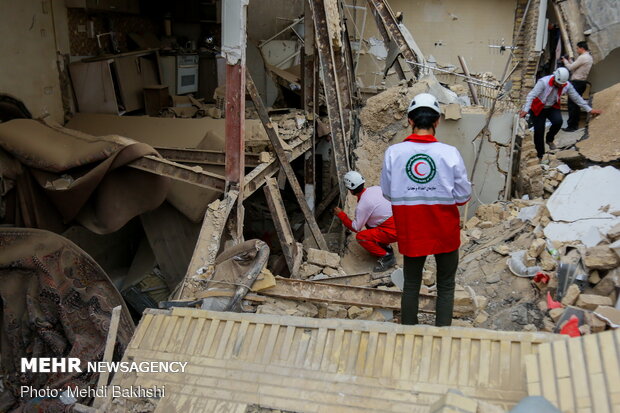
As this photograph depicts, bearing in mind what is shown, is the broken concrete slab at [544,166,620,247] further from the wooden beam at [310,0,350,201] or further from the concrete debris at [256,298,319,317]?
the wooden beam at [310,0,350,201]

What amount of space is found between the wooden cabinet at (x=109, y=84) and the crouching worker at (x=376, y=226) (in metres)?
4.62

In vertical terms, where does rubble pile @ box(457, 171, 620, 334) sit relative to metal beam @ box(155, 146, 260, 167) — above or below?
below

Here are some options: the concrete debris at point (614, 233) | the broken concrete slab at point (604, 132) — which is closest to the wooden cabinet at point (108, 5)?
the broken concrete slab at point (604, 132)

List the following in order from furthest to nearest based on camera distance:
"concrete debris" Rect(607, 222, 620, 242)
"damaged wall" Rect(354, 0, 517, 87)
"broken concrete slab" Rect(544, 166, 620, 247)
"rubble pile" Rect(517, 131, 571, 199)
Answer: "damaged wall" Rect(354, 0, 517, 87), "rubble pile" Rect(517, 131, 571, 199), "broken concrete slab" Rect(544, 166, 620, 247), "concrete debris" Rect(607, 222, 620, 242)

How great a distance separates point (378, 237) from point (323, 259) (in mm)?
688

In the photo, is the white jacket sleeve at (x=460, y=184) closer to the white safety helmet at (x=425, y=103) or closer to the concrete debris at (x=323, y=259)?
the white safety helmet at (x=425, y=103)

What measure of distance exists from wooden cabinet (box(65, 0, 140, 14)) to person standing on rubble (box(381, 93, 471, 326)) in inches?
266

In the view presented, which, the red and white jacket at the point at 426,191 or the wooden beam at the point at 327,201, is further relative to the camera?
the wooden beam at the point at 327,201

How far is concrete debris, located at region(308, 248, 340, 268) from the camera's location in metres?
5.44

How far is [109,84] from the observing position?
8109mm

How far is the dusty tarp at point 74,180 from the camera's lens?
15.4 ft

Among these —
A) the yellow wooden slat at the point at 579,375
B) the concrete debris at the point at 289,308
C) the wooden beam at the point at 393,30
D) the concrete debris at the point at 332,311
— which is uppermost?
the wooden beam at the point at 393,30

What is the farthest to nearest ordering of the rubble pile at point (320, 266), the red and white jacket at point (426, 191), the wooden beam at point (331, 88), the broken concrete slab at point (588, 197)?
the wooden beam at point (331, 88) < the rubble pile at point (320, 266) < the broken concrete slab at point (588, 197) < the red and white jacket at point (426, 191)

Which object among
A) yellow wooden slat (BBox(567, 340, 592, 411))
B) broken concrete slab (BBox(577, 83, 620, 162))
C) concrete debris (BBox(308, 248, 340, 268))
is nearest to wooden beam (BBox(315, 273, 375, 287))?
concrete debris (BBox(308, 248, 340, 268))
